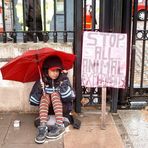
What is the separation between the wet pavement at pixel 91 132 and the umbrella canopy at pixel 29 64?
660mm

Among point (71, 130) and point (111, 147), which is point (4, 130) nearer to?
point (71, 130)

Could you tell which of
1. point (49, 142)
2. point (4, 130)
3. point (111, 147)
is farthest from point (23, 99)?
point (111, 147)

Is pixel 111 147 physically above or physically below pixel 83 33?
below

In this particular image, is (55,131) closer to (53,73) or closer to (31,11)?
(53,73)

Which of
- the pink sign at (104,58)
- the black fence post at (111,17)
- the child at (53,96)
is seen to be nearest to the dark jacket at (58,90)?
the child at (53,96)

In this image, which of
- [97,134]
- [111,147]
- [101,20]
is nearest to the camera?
[111,147]

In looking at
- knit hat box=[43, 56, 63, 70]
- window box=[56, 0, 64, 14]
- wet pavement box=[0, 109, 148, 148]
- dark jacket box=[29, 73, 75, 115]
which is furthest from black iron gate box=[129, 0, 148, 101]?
knit hat box=[43, 56, 63, 70]

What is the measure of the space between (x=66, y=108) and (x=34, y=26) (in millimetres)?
1269

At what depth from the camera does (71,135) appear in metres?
4.52

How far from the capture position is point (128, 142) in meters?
4.35

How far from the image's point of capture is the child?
14.8 feet

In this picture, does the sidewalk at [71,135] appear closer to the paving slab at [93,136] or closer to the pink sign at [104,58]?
the paving slab at [93,136]

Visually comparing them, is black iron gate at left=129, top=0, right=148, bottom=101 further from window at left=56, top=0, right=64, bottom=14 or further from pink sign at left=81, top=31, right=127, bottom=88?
window at left=56, top=0, right=64, bottom=14

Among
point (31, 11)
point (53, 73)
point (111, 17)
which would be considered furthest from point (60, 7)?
point (53, 73)
